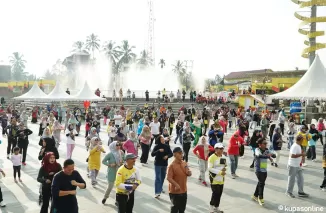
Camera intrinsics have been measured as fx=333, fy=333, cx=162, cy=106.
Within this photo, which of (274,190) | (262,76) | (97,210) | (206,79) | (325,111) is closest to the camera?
(97,210)

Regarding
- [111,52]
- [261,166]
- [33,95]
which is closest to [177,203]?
[261,166]

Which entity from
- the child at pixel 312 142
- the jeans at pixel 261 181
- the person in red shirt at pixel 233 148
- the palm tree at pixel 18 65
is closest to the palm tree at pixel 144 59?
the palm tree at pixel 18 65

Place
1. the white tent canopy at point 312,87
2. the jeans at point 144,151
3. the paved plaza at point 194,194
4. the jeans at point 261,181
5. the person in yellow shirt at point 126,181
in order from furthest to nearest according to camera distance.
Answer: the white tent canopy at point 312,87 < the jeans at point 144,151 < the jeans at point 261,181 < the paved plaza at point 194,194 < the person in yellow shirt at point 126,181

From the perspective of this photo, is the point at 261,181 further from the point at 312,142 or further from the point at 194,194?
the point at 312,142

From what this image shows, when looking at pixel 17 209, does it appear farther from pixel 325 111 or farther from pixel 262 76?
pixel 262 76

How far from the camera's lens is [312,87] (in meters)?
20.0

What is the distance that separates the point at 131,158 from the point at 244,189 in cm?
456

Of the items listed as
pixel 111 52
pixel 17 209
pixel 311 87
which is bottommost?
pixel 17 209

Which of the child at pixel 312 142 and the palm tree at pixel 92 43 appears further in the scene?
the palm tree at pixel 92 43

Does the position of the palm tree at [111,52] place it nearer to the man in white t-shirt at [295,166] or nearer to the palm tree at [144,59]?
the palm tree at [144,59]

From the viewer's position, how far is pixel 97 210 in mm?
7152

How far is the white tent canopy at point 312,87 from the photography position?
766 inches

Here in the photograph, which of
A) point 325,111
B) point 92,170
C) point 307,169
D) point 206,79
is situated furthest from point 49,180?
point 206,79

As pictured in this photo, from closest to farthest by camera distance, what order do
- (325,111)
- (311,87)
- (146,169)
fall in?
(146,169) → (311,87) → (325,111)
